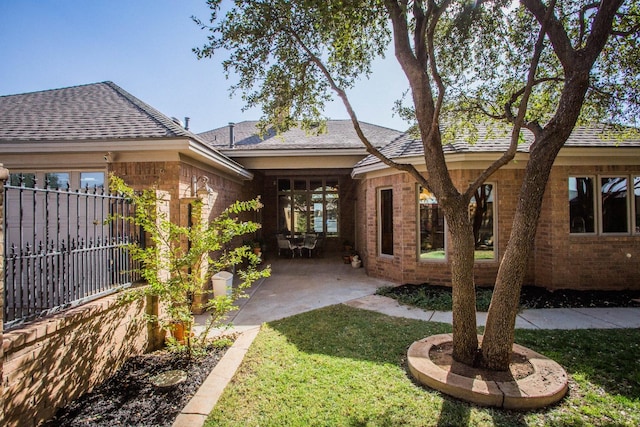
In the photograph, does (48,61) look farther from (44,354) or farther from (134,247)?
(44,354)

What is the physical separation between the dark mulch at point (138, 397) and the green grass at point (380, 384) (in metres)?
0.43

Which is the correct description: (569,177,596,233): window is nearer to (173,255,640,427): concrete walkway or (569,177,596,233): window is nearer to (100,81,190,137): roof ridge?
(173,255,640,427): concrete walkway

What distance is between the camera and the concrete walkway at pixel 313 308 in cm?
327

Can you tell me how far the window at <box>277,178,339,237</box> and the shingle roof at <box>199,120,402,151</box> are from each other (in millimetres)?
2644

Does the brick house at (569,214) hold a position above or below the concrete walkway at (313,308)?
above

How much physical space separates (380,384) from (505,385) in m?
1.18

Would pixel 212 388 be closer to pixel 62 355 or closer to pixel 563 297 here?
pixel 62 355

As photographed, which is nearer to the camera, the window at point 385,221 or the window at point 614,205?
the window at point 614,205

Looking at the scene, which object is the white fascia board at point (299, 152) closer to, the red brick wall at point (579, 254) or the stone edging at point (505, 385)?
the red brick wall at point (579, 254)

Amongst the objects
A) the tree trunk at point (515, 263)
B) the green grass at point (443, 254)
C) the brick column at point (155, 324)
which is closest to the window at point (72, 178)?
the brick column at point (155, 324)

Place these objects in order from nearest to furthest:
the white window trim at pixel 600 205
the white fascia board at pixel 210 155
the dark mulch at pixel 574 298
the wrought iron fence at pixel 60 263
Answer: the wrought iron fence at pixel 60 263, the white fascia board at pixel 210 155, the dark mulch at pixel 574 298, the white window trim at pixel 600 205

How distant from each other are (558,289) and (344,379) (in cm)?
627

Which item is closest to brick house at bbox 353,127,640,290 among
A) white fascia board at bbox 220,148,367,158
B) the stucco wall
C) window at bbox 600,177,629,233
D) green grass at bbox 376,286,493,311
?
window at bbox 600,177,629,233

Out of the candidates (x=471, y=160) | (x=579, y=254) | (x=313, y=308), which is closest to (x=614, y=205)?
(x=579, y=254)
